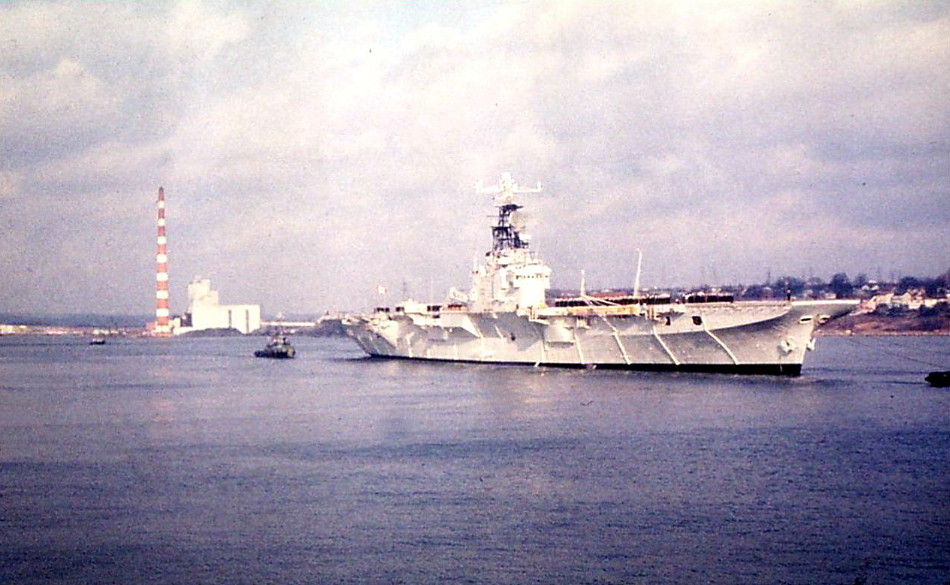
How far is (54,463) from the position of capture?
2031 cm

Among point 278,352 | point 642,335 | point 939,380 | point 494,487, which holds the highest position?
point 642,335

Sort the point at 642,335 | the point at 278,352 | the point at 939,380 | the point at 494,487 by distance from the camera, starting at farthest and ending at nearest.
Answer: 1. the point at 278,352
2. the point at 642,335
3. the point at 939,380
4. the point at 494,487

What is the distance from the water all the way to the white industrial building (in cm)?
9863

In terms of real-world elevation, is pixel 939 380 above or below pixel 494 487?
above

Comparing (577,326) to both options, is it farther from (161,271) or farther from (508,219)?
(161,271)

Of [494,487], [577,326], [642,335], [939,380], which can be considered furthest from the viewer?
[577,326]

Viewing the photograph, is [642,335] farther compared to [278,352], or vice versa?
[278,352]

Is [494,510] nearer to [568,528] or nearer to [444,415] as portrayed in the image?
[568,528]

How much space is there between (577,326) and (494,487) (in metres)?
20.0

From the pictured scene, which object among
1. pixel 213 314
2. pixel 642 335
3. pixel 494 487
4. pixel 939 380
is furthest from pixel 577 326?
pixel 213 314

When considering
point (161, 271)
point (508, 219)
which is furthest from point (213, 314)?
point (508, 219)

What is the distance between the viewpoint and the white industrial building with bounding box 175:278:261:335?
422 ft

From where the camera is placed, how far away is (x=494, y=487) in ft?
Answer: 56.7

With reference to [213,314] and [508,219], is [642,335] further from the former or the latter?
[213,314]
